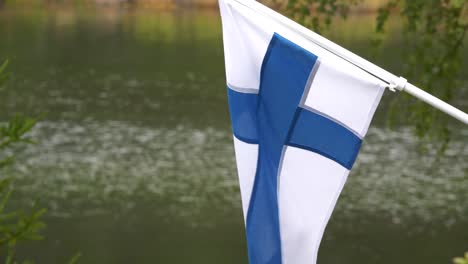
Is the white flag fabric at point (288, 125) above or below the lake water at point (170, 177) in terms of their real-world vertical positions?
above

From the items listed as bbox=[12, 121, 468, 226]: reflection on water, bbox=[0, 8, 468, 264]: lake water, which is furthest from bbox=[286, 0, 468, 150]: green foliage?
bbox=[12, 121, 468, 226]: reflection on water

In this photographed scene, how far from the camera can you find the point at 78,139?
2031cm

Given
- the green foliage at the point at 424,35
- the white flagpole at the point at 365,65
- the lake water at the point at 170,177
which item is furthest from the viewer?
the lake water at the point at 170,177

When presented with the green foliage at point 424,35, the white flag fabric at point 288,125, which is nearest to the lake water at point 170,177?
the green foliage at point 424,35

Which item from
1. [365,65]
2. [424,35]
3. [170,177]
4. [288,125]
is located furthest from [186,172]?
[365,65]

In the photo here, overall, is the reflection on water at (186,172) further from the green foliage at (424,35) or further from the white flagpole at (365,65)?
the white flagpole at (365,65)

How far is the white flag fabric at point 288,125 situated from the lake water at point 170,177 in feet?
32.8

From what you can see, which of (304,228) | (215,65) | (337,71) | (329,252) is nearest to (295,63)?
(337,71)

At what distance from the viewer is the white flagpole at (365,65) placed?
9.50 ft

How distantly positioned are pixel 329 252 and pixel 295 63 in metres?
11.0

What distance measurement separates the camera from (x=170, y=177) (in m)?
17.5

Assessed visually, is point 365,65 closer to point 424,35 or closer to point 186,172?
point 424,35

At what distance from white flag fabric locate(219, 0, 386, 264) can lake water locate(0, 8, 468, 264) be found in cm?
999

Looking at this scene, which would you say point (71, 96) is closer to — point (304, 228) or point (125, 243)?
point (125, 243)
